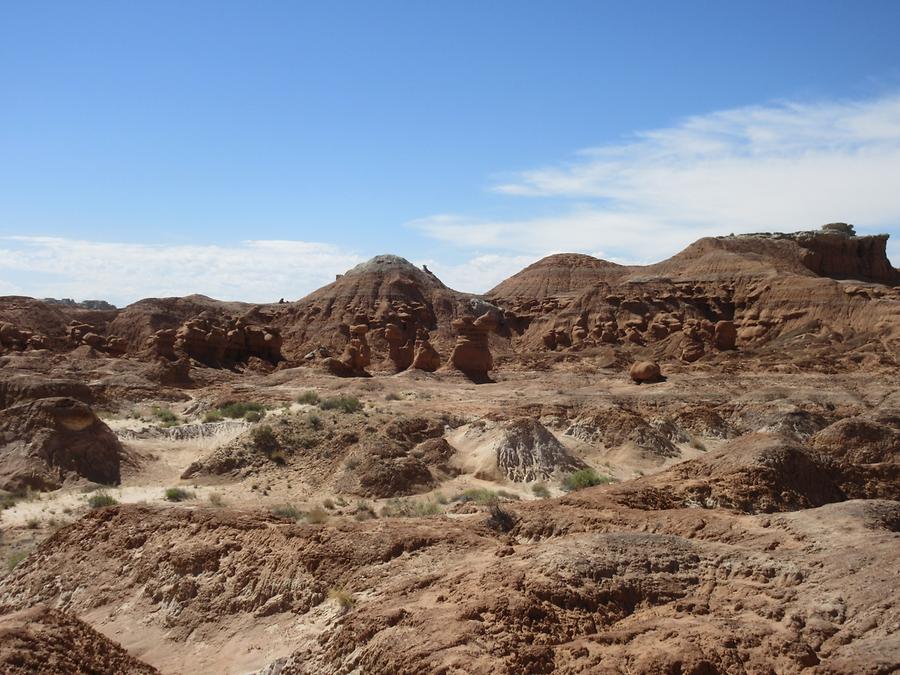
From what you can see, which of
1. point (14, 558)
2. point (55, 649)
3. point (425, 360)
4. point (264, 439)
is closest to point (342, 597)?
point (55, 649)

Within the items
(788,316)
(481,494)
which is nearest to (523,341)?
(788,316)

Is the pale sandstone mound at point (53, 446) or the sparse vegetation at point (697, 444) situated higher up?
the pale sandstone mound at point (53, 446)

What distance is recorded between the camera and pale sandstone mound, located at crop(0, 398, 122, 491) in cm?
2007

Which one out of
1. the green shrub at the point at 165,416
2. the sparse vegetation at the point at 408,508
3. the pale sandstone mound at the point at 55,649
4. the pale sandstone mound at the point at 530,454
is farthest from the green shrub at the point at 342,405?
the pale sandstone mound at the point at 55,649

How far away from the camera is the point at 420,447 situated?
22734 millimetres

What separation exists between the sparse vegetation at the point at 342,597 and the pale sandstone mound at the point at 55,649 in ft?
6.32

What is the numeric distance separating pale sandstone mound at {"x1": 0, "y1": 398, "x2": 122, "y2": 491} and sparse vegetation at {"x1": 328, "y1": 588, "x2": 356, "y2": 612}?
1406 centimetres

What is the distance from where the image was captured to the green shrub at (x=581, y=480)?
787 inches

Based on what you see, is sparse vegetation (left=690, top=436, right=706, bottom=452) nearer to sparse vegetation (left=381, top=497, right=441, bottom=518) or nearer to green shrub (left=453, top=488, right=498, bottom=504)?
green shrub (left=453, top=488, right=498, bottom=504)

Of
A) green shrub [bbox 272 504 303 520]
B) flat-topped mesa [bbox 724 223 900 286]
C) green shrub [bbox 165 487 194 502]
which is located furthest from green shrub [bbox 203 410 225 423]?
flat-topped mesa [bbox 724 223 900 286]

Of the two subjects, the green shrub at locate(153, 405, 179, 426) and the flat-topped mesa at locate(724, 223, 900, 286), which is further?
the flat-topped mesa at locate(724, 223, 900, 286)

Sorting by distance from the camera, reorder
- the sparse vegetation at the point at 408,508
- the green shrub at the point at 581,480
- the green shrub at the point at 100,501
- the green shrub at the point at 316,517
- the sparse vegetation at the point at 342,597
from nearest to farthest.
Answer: the sparse vegetation at the point at 342,597
the green shrub at the point at 316,517
the sparse vegetation at the point at 408,508
the green shrub at the point at 100,501
the green shrub at the point at 581,480

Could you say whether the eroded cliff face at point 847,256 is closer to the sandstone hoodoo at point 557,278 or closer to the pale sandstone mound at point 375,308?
the sandstone hoodoo at point 557,278

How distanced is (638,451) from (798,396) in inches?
362
